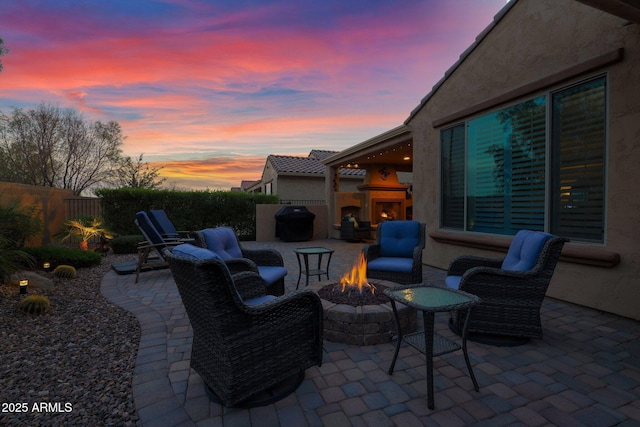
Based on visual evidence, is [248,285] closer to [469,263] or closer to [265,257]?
[265,257]

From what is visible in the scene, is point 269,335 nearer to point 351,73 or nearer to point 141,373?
point 141,373

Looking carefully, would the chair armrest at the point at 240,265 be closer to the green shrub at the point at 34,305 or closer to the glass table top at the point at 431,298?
the glass table top at the point at 431,298

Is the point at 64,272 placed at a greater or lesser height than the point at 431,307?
lesser

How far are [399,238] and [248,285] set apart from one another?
9.15 feet

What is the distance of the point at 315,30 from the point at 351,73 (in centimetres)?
188

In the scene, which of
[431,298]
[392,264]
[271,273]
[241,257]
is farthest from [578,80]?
[241,257]

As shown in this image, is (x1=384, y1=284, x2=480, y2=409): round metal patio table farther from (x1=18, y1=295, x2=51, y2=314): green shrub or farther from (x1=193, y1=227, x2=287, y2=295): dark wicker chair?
(x1=18, y1=295, x2=51, y2=314): green shrub

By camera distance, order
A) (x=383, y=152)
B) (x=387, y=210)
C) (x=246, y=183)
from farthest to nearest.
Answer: (x=246, y=183) → (x=387, y=210) → (x=383, y=152)

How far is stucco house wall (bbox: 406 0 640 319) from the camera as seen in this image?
3398 mm

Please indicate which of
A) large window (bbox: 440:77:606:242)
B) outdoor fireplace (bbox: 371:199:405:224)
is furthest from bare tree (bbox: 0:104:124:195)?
large window (bbox: 440:77:606:242)

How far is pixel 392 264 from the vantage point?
13.9ft

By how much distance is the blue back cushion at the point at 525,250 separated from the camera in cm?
289

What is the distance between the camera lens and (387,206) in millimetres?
11633

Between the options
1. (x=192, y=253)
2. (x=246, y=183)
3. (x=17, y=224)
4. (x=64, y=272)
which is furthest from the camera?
(x=246, y=183)
